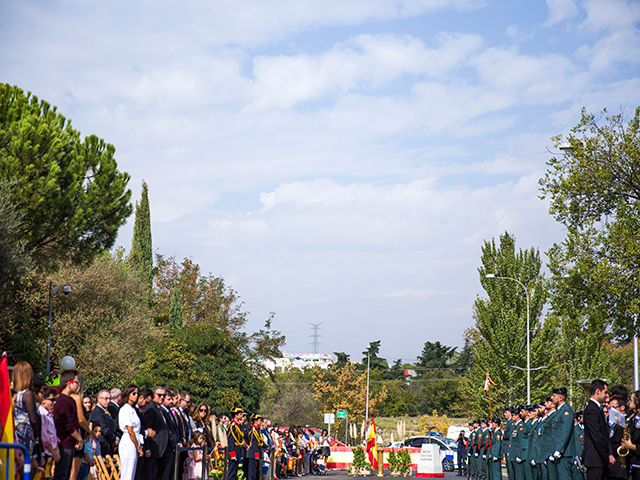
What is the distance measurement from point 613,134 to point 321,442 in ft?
82.6

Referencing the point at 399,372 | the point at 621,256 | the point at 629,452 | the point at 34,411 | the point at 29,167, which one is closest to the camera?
the point at 34,411

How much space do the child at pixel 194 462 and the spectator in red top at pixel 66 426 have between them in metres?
4.41

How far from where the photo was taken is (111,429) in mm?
11984

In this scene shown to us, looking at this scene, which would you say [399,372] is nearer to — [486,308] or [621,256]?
[486,308]

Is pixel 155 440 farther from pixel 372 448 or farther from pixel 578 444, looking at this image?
pixel 372 448

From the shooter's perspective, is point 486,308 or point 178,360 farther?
point 486,308

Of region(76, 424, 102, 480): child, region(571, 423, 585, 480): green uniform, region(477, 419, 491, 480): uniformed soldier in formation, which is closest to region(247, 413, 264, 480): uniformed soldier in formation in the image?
region(477, 419, 491, 480): uniformed soldier in formation

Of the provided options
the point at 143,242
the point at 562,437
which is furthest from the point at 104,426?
the point at 143,242

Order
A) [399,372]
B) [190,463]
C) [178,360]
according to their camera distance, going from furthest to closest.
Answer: [399,372], [178,360], [190,463]

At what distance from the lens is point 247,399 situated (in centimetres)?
4038

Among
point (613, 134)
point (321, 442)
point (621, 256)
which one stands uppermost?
point (613, 134)

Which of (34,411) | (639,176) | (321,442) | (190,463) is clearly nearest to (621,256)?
(639,176)

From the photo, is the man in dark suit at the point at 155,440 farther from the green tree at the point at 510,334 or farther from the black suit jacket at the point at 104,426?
the green tree at the point at 510,334

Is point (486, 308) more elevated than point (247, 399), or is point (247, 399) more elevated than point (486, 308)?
point (486, 308)
